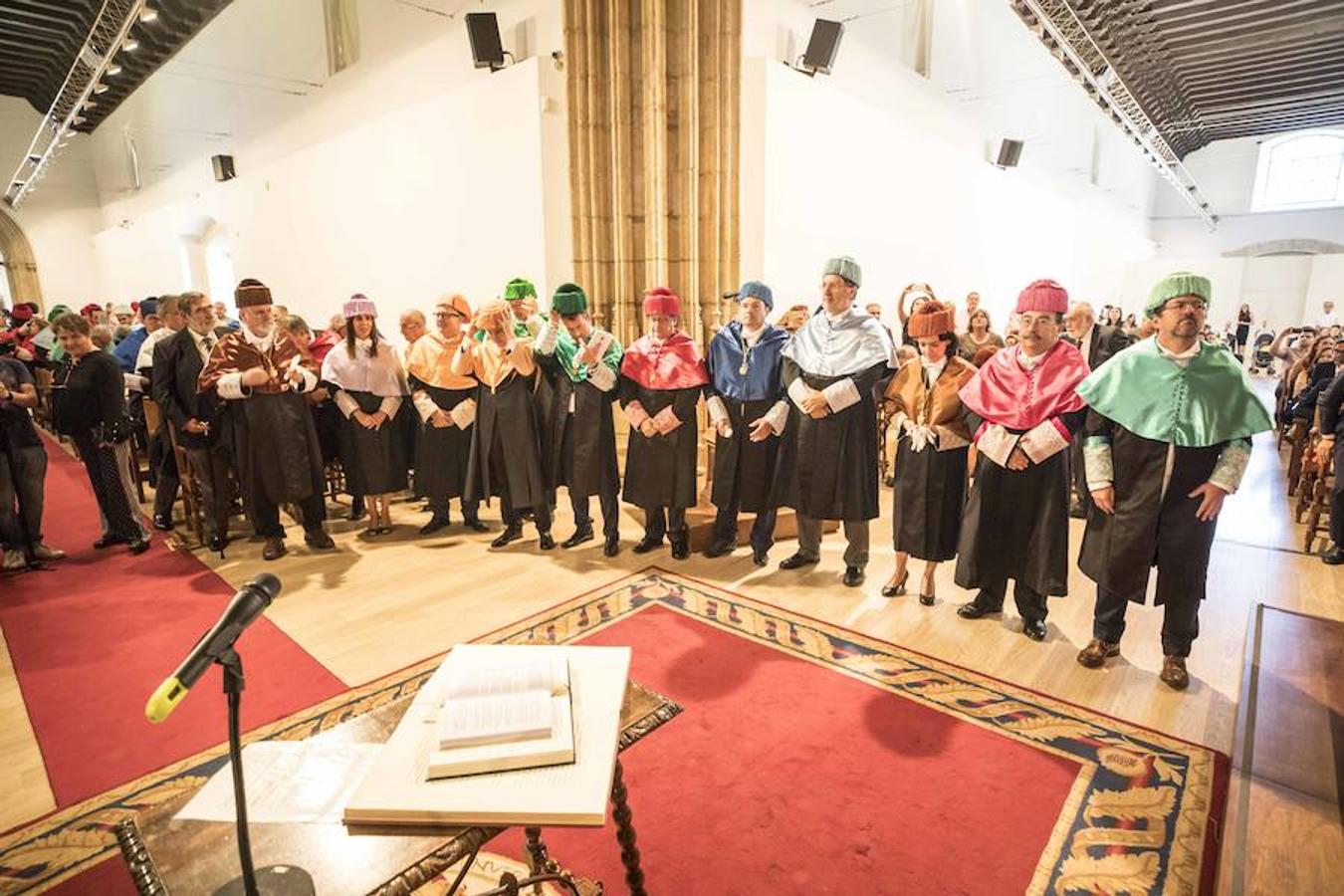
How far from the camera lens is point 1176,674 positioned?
289 cm

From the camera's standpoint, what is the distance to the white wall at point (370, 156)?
6.58 metres

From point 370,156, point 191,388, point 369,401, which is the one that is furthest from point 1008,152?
point 191,388

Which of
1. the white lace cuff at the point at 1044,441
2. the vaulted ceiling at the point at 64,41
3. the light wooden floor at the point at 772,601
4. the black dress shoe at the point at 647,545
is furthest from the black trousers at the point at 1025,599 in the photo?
the vaulted ceiling at the point at 64,41

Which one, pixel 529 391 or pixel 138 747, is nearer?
pixel 138 747

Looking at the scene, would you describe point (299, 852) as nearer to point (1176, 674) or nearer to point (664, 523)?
point (1176, 674)

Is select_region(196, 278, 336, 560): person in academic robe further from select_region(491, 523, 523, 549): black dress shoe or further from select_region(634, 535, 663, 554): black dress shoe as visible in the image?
select_region(634, 535, 663, 554): black dress shoe

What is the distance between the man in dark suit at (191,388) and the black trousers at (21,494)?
32.5 inches

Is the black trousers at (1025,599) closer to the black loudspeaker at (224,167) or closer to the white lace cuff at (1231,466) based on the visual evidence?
the white lace cuff at (1231,466)

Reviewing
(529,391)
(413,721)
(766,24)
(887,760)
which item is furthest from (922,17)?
(413,721)

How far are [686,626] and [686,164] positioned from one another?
4.15 m

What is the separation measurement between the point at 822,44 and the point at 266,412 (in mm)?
5780

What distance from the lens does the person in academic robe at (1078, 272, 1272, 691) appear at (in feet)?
8.66

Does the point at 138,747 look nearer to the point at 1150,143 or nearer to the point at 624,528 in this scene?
the point at 624,528

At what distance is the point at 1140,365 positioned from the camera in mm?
2766
